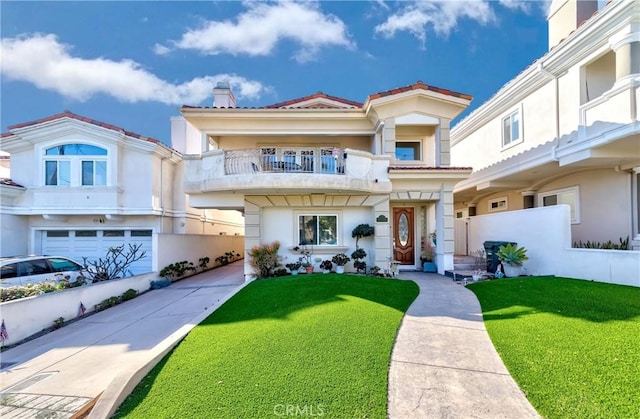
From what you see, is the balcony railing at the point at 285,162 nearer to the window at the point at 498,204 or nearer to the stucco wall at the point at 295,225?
the stucco wall at the point at 295,225

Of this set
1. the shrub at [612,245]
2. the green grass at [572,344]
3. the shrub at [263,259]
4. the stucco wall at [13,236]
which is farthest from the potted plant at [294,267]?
the stucco wall at [13,236]

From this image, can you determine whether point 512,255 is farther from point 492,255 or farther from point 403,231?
point 403,231

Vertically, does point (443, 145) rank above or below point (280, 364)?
above

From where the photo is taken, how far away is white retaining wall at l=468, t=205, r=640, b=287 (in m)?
8.06

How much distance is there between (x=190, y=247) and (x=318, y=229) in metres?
7.06

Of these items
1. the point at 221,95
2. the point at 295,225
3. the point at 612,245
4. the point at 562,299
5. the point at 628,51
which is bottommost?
the point at 562,299

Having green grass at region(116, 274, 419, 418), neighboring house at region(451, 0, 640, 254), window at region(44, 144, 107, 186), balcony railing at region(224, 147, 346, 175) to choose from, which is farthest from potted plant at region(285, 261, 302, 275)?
neighboring house at region(451, 0, 640, 254)

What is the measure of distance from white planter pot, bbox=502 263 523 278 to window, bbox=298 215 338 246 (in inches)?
247

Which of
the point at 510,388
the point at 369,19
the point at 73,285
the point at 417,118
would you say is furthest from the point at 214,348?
the point at 369,19

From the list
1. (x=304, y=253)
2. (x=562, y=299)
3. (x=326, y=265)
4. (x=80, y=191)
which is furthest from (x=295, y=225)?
(x=80, y=191)

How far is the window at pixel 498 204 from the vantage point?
1598cm

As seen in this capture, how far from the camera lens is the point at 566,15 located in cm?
1215

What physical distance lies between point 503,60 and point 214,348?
2068 cm

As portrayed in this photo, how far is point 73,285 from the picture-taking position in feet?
30.1
